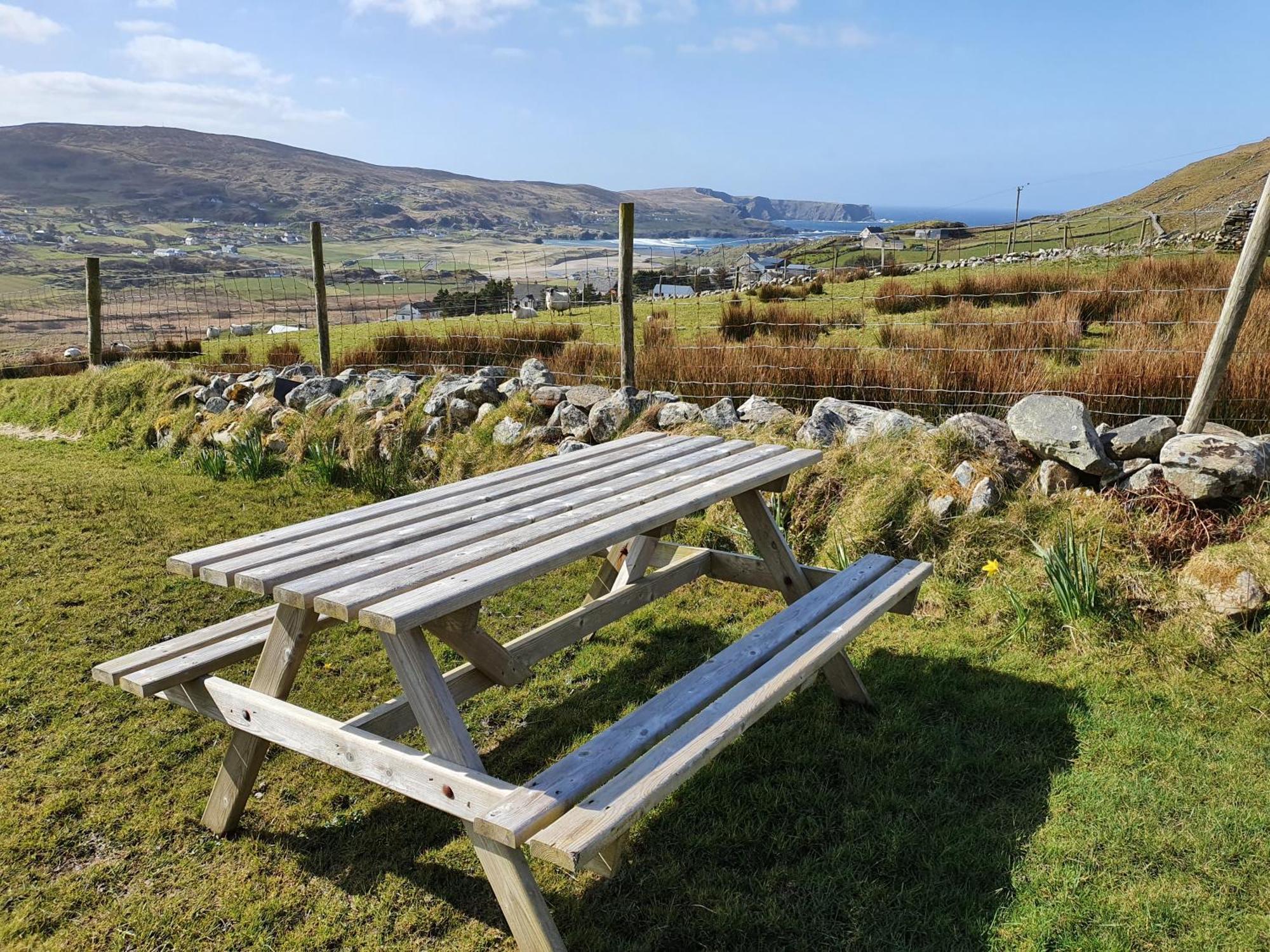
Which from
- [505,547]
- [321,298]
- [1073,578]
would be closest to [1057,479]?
[1073,578]

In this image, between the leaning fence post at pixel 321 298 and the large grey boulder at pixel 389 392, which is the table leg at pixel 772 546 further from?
the leaning fence post at pixel 321 298

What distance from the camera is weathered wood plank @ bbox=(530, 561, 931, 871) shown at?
1.64 meters

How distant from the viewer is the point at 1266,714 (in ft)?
9.87

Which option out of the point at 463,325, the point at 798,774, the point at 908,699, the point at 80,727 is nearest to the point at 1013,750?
the point at 908,699

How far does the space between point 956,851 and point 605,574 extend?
2.10 m

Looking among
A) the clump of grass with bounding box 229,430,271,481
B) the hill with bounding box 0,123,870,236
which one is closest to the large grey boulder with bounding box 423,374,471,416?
the clump of grass with bounding box 229,430,271,481

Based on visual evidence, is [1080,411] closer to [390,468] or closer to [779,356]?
[779,356]

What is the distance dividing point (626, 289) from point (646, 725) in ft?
15.5

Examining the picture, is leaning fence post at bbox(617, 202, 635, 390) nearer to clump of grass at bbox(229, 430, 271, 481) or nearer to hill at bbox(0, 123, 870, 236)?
clump of grass at bbox(229, 430, 271, 481)

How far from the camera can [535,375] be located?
22.9ft

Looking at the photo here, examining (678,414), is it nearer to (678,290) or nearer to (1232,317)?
(1232,317)

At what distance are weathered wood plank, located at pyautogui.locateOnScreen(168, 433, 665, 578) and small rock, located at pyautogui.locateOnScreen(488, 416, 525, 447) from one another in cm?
223

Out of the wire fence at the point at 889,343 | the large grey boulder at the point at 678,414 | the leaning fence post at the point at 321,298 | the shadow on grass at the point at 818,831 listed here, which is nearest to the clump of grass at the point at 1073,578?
the shadow on grass at the point at 818,831

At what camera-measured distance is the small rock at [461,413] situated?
674 centimetres
